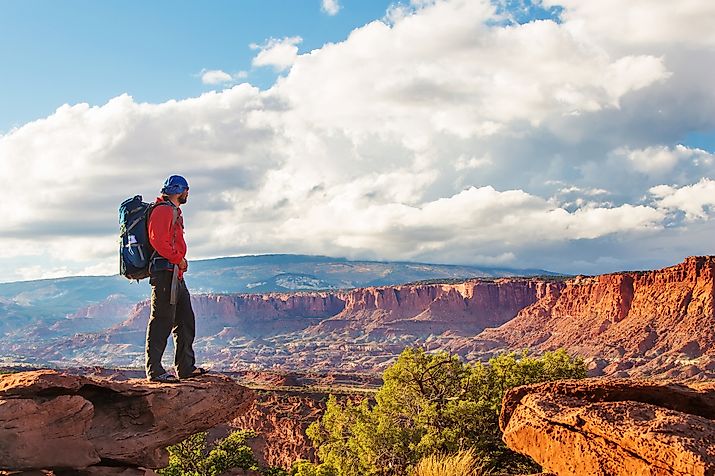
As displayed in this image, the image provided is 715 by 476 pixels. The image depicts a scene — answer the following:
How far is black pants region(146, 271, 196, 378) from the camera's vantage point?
10.1 meters

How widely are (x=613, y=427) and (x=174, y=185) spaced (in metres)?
6.77

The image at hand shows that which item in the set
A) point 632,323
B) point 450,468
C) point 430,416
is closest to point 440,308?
point 632,323

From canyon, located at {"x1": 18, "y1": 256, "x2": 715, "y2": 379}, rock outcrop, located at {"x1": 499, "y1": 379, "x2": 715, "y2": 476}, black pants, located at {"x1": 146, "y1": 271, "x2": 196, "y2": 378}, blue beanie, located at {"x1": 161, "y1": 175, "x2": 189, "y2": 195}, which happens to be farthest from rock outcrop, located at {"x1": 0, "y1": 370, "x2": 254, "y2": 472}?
canyon, located at {"x1": 18, "y1": 256, "x2": 715, "y2": 379}

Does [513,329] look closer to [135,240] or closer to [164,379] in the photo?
[164,379]

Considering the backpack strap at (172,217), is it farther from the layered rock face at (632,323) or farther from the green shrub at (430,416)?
the layered rock face at (632,323)

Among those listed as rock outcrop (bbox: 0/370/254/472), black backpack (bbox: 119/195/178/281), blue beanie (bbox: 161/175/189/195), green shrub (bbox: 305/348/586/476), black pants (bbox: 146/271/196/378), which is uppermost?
blue beanie (bbox: 161/175/189/195)

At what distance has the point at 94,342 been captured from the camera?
199 meters

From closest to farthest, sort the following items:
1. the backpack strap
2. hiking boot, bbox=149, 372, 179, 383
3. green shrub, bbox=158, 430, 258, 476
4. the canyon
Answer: the backpack strap
hiking boot, bbox=149, 372, 179, 383
green shrub, bbox=158, 430, 258, 476
the canyon

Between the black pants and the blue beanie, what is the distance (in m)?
1.20

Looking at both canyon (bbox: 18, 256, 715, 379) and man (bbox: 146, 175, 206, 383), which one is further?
canyon (bbox: 18, 256, 715, 379)

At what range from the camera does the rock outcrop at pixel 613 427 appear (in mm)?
6773

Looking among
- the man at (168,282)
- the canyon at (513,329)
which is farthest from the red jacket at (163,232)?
the canyon at (513,329)

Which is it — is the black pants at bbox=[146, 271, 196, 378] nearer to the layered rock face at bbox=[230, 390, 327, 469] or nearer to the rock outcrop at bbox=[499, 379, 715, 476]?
the rock outcrop at bbox=[499, 379, 715, 476]

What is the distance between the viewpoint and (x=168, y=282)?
10164 mm
